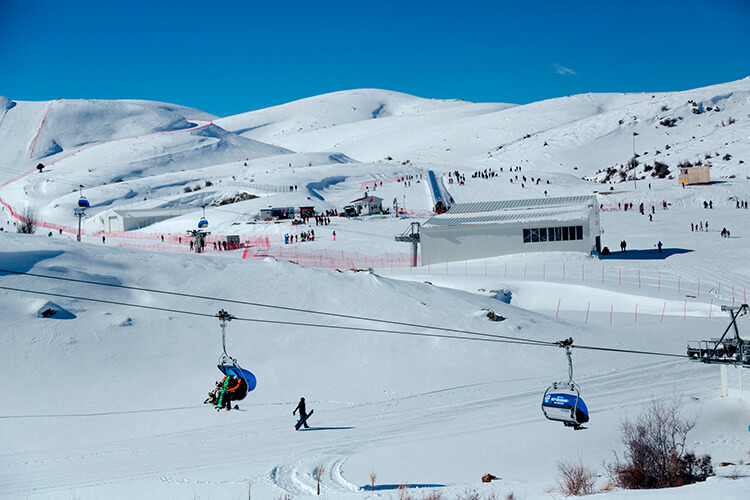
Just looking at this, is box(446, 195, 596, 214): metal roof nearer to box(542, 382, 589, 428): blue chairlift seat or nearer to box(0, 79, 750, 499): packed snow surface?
box(0, 79, 750, 499): packed snow surface

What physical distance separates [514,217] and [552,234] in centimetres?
335

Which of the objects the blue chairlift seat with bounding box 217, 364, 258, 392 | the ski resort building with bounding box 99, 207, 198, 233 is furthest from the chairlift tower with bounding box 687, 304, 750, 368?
the ski resort building with bounding box 99, 207, 198, 233

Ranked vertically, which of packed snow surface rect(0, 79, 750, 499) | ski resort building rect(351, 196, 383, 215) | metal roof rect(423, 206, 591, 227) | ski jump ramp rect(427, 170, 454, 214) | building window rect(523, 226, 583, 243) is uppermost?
ski jump ramp rect(427, 170, 454, 214)

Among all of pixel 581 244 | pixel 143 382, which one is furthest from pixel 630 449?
pixel 581 244

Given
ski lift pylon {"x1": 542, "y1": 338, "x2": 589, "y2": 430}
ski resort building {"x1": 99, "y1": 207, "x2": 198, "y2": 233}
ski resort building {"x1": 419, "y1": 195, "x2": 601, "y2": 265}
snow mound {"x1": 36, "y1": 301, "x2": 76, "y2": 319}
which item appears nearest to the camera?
ski lift pylon {"x1": 542, "y1": 338, "x2": 589, "y2": 430}

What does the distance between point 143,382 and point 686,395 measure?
58.4 feet

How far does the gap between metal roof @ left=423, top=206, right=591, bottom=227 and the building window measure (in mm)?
685

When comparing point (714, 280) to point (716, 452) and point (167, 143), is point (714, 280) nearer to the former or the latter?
point (716, 452)

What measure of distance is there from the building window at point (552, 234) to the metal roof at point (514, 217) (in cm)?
69

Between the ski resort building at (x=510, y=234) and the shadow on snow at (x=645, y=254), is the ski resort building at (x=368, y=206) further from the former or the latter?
the shadow on snow at (x=645, y=254)

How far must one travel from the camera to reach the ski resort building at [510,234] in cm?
4659

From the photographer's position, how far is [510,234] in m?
47.6

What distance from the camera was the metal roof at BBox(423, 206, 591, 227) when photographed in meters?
47.7

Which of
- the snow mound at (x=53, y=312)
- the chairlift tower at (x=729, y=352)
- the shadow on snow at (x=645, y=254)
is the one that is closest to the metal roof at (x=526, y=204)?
the shadow on snow at (x=645, y=254)
